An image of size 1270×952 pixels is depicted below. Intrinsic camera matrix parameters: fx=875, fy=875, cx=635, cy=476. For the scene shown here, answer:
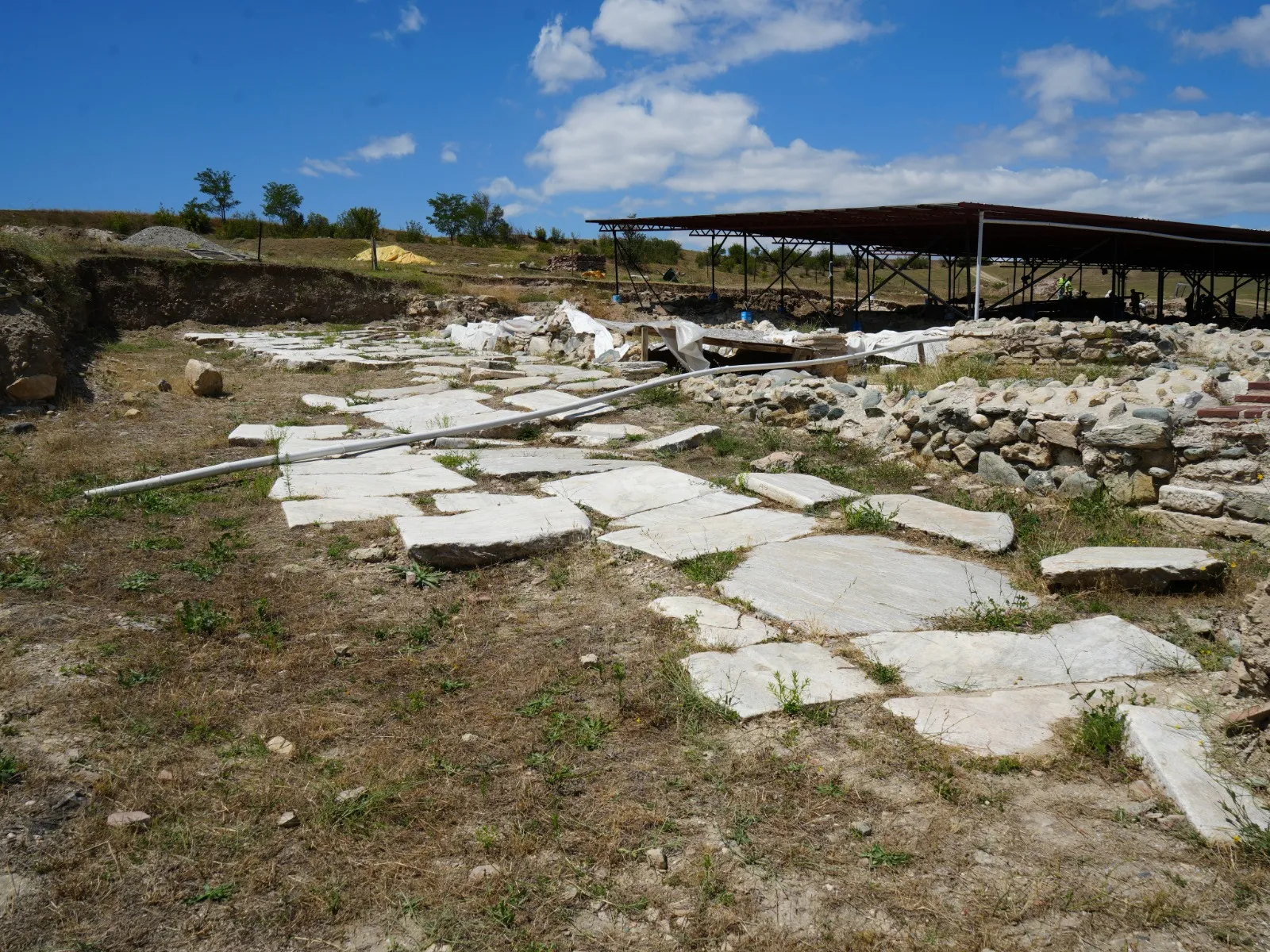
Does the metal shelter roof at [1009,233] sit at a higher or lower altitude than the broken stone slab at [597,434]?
higher

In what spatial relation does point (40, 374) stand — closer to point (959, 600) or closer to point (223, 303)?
point (959, 600)

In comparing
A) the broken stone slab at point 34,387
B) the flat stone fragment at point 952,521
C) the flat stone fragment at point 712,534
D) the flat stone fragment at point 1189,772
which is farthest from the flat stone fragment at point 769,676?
the broken stone slab at point 34,387

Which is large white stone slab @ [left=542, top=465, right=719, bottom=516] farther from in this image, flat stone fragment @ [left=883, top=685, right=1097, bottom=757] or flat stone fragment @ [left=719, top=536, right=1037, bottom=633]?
flat stone fragment @ [left=883, top=685, right=1097, bottom=757]

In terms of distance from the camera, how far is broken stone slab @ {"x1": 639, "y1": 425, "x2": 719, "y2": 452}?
23.0 ft

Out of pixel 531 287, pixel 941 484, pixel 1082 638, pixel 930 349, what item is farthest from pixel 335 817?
pixel 531 287

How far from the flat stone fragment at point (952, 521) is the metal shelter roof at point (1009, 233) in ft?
40.5

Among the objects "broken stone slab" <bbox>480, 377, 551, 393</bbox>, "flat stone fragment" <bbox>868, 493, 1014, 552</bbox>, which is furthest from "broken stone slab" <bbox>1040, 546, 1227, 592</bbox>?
"broken stone slab" <bbox>480, 377, 551, 393</bbox>

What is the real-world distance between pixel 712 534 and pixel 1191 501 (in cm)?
267

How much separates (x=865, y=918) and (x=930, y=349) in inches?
446

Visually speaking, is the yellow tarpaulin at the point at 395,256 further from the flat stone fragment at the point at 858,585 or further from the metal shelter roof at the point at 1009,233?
the flat stone fragment at the point at 858,585

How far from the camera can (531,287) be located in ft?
83.3

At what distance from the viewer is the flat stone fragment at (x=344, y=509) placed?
485 centimetres

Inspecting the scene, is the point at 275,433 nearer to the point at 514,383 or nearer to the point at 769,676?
the point at 514,383

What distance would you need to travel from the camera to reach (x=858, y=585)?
3852 mm
